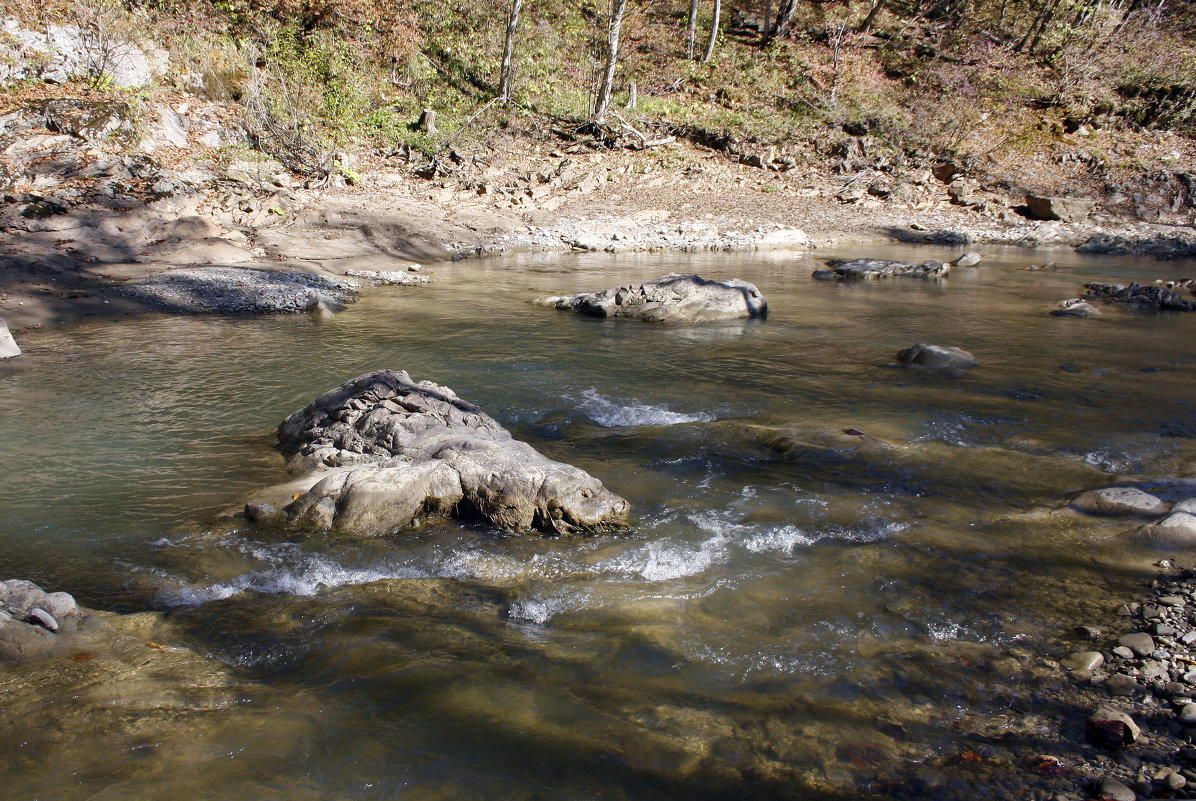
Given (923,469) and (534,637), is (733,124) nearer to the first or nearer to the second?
(923,469)

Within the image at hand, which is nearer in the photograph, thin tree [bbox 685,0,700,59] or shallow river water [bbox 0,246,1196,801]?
shallow river water [bbox 0,246,1196,801]

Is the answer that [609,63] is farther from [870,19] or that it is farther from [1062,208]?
[870,19]

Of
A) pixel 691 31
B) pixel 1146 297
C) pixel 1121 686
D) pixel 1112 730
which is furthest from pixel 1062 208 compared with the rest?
pixel 1112 730

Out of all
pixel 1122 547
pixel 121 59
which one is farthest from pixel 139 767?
pixel 121 59

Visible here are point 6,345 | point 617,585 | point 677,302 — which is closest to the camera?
point 617,585

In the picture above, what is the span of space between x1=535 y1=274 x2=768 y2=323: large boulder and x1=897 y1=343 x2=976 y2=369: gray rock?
279 cm

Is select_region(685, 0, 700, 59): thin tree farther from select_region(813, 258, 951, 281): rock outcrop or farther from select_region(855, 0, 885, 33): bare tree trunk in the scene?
select_region(813, 258, 951, 281): rock outcrop

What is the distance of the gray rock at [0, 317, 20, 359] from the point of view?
24.4 feet

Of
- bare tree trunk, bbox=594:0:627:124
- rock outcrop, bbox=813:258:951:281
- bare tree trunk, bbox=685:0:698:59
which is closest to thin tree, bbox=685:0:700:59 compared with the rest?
bare tree trunk, bbox=685:0:698:59

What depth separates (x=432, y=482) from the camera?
4.20 m

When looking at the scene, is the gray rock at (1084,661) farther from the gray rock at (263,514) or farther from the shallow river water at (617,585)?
the gray rock at (263,514)

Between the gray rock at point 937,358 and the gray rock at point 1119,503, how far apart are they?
11.1 feet

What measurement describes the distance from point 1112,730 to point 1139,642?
0.74 m

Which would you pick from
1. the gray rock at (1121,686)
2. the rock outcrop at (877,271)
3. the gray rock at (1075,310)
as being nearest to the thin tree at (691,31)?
the rock outcrop at (877,271)
